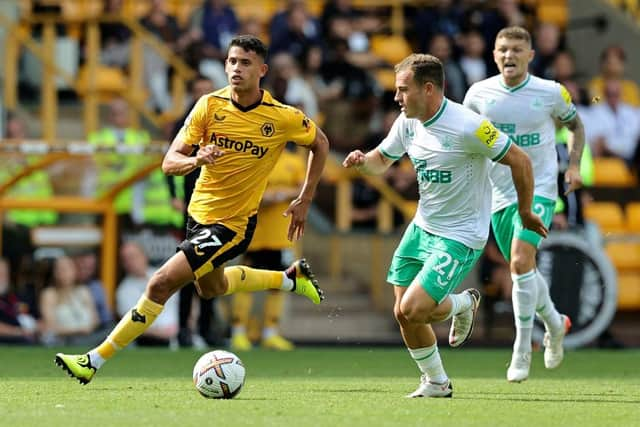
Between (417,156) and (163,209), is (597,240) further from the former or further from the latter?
(417,156)

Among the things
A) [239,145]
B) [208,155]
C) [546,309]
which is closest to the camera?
[208,155]

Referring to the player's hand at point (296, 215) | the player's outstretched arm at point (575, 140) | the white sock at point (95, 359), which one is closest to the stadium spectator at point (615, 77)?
the player's outstretched arm at point (575, 140)

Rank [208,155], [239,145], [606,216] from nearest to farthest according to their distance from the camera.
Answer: [208,155]
[239,145]
[606,216]

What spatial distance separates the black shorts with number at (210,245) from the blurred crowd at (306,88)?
421cm

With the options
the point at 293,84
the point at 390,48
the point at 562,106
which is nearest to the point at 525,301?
the point at 562,106

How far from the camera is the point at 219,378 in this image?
8.33 m

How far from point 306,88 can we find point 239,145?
755 centimetres

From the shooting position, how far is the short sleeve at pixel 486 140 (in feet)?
27.7

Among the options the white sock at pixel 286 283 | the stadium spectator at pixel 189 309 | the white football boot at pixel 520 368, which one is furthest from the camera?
the stadium spectator at pixel 189 309

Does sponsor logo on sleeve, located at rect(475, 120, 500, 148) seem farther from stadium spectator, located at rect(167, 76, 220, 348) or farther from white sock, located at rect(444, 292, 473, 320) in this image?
stadium spectator, located at rect(167, 76, 220, 348)

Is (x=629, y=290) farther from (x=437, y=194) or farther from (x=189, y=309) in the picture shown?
(x=437, y=194)

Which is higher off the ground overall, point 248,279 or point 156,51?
point 156,51

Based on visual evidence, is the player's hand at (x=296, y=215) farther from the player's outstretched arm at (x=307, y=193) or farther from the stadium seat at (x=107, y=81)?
the stadium seat at (x=107, y=81)

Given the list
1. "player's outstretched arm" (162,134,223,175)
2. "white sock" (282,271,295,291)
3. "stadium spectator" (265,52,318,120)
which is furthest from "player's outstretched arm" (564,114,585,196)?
"stadium spectator" (265,52,318,120)
